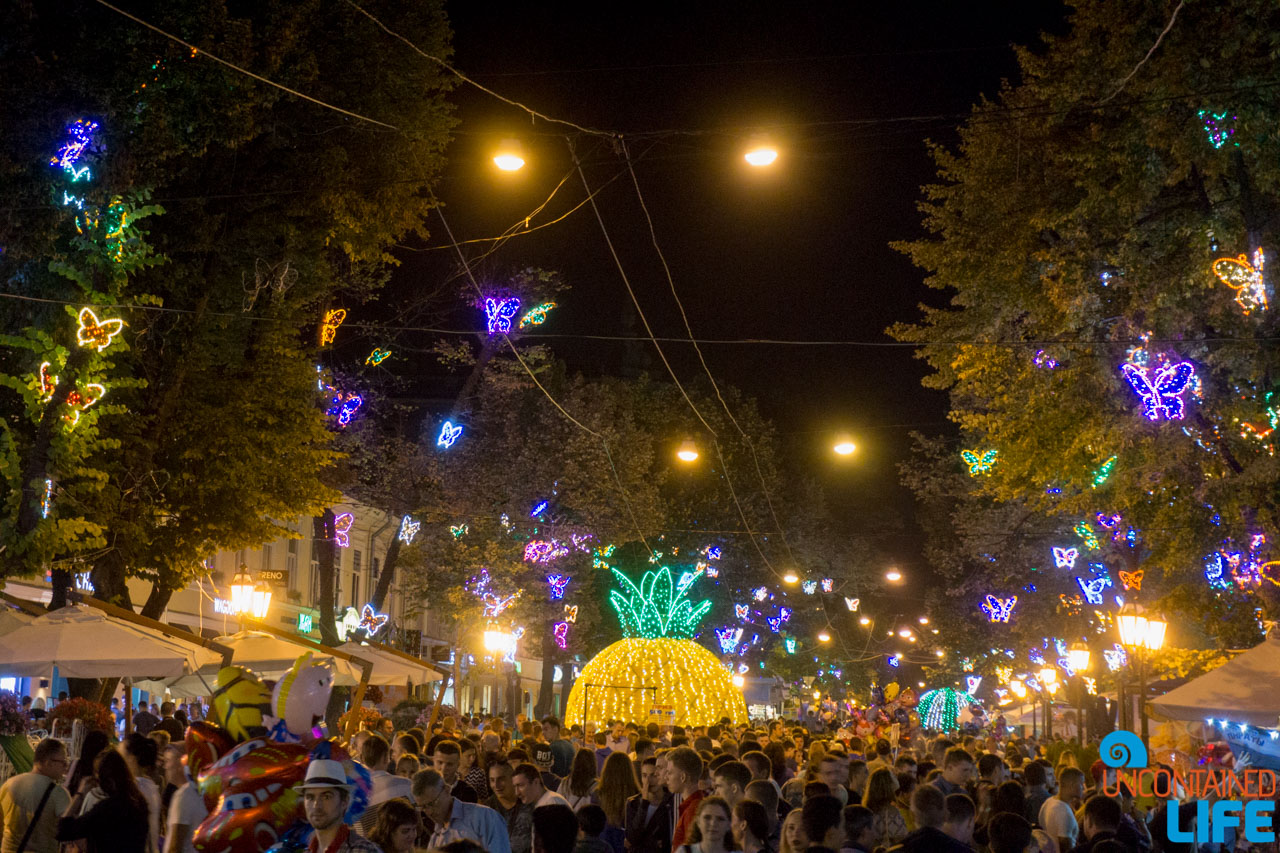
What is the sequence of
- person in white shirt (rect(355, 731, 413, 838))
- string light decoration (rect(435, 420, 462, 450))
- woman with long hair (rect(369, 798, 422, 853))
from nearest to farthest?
woman with long hair (rect(369, 798, 422, 853)), person in white shirt (rect(355, 731, 413, 838)), string light decoration (rect(435, 420, 462, 450))

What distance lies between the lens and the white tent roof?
13.5 meters

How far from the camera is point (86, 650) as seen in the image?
12930 millimetres

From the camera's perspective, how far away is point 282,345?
19.9m

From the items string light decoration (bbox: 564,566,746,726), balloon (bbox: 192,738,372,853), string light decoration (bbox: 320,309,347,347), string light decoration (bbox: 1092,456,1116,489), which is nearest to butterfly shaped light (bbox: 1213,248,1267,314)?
string light decoration (bbox: 1092,456,1116,489)

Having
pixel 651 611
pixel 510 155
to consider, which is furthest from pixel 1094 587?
pixel 510 155

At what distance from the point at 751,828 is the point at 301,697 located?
2494 mm

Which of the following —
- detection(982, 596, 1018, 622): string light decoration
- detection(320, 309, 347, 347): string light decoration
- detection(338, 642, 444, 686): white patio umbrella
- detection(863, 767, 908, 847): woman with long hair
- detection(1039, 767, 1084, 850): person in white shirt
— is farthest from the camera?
detection(982, 596, 1018, 622): string light decoration

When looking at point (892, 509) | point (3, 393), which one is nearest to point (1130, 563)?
point (3, 393)

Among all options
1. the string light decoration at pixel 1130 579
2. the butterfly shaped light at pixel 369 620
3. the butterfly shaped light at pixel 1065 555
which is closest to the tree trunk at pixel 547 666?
the butterfly shaped light at pixel 369 620

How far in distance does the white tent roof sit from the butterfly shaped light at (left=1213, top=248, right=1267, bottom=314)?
14.2ft

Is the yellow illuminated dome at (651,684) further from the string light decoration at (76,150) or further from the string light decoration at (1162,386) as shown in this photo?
the string light decoration at (76,150)

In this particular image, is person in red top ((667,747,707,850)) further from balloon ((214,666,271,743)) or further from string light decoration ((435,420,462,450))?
string light decoration ((435,420,462,450))

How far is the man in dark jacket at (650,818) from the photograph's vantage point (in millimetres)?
8578

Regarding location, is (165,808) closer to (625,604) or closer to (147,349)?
(147,349)
